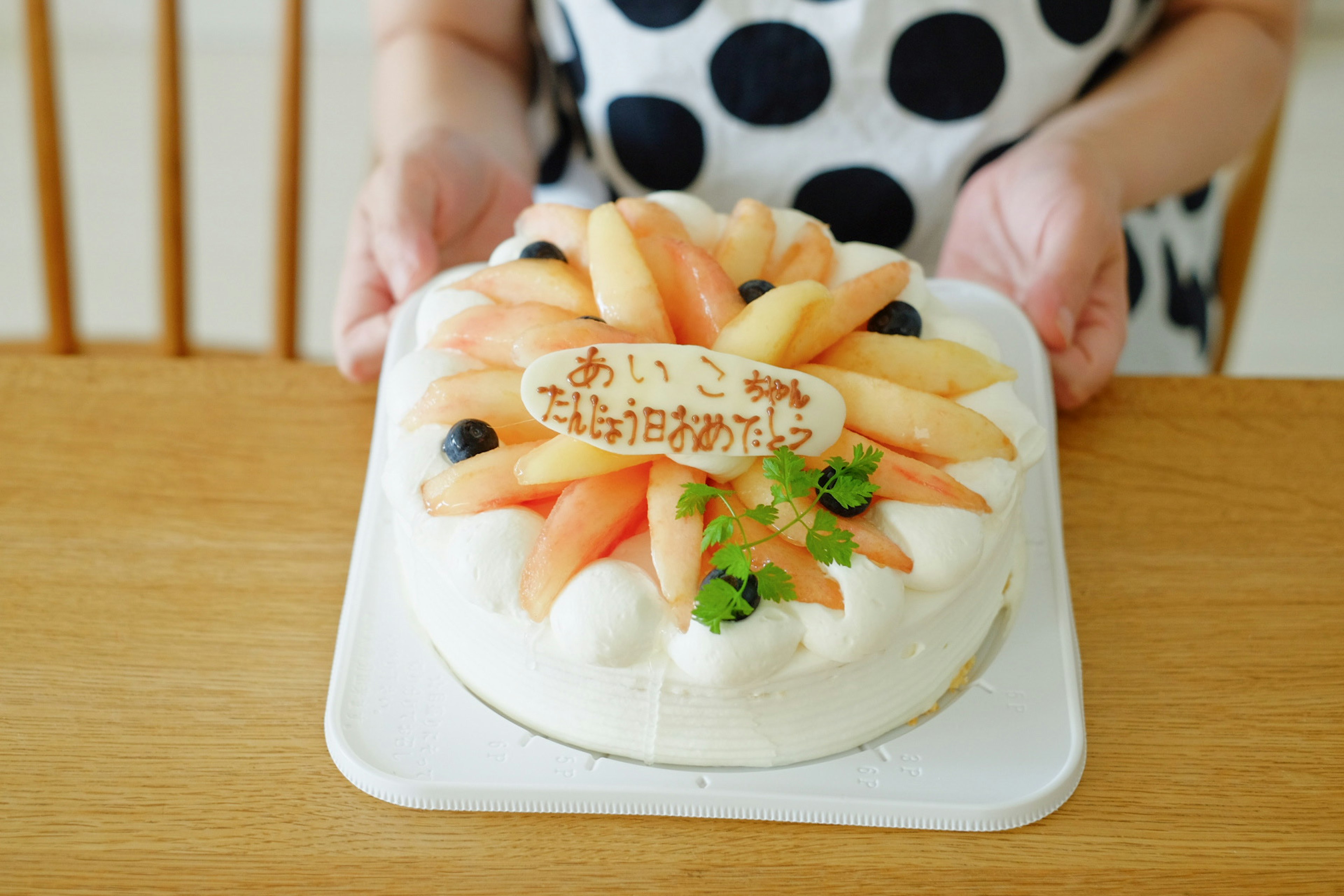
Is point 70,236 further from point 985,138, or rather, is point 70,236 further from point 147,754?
point 985,138

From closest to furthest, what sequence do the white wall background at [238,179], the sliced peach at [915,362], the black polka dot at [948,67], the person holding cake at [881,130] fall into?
the sliced peach at [915,362] < the person holding cake at [881,130] < the black polka dot at [948,67] < the white wall background at [238,179]

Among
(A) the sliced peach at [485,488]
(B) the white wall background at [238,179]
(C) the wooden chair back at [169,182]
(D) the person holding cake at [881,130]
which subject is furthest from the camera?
(B) the white wall background at [238,179]

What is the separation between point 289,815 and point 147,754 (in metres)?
0.18

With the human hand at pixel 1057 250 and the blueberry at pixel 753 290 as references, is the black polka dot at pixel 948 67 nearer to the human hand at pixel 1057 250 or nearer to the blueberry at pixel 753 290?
the human hand at pixel 1057 250

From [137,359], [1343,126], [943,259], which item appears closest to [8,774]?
[137,359]

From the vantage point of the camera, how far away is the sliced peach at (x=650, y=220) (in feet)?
4.47

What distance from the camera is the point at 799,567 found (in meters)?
1.07

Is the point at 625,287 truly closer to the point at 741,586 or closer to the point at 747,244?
the point at 747,244

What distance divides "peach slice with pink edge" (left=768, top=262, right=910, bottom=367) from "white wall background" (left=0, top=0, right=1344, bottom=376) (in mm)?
2865

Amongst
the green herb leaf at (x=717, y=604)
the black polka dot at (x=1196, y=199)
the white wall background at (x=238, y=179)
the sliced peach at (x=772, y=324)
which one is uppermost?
the sliced peach at (x=772, y=324)

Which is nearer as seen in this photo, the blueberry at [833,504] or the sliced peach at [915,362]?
the blueberry at [833,504]

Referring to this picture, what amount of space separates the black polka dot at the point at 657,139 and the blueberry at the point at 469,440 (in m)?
0.94

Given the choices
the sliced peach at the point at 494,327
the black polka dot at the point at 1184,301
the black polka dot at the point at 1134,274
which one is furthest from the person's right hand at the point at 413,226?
the black polka dot at the point at 1184,301

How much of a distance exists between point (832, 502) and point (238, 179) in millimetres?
3870
